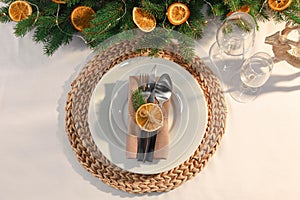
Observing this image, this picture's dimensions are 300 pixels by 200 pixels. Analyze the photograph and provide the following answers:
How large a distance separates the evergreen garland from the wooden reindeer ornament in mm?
30

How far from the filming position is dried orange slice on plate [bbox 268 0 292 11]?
1000 millimetres

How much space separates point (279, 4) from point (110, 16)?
0.38 m

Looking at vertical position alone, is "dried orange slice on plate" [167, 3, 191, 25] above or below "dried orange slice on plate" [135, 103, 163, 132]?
above

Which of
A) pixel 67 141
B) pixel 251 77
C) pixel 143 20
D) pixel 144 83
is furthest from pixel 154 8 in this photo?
pixel 67 141

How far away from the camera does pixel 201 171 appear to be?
1035 millimetres

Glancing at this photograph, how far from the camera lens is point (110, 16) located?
1.01 m

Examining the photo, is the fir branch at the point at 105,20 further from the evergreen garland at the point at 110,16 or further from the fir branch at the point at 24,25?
the fir branch at the point at 24,25

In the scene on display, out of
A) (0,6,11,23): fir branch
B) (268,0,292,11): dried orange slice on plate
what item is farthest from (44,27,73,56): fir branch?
(268,0,292,11): dried orange slice on plate

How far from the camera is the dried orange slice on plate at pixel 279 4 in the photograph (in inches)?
39.4

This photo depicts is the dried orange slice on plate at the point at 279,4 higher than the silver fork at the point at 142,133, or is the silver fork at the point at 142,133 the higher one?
the dried orange slice on plate at the point at 279,4

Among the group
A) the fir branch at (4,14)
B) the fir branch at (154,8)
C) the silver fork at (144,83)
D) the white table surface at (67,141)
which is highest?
the fir branch at (4,14)

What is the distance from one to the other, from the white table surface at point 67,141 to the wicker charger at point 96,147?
A: 3cm

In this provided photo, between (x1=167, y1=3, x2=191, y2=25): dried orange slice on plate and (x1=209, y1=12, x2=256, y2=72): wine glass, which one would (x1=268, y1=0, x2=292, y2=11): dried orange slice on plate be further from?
(x1=167, y1=3, x2=191, y2=25): dried orange slice on plate

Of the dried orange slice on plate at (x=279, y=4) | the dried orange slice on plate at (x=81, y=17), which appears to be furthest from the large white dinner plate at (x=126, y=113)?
the dried orange slice on plate at (x=279, y=4)
